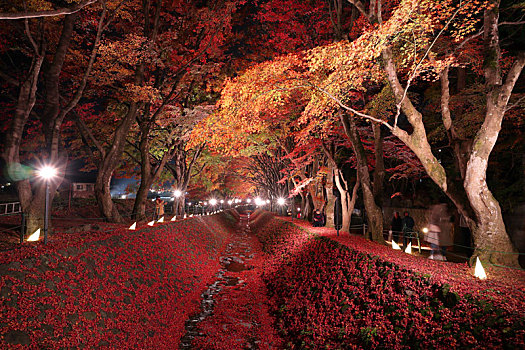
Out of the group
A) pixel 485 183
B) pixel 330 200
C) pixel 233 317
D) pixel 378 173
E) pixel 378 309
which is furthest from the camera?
pixel 330 200

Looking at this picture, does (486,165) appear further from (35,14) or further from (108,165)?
(108,165)

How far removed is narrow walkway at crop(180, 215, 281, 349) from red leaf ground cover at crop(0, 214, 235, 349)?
513 mm

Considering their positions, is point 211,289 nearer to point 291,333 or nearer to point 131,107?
point 291,333

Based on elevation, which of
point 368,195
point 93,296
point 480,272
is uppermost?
point 368,195

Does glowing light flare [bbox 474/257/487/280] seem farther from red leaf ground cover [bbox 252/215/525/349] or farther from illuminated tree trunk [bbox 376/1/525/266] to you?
illuminated tree trunk [bbox 376/1/525/266]

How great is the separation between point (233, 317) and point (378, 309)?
16.3 feet

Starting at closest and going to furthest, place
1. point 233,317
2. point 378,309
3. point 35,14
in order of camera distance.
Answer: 1. point 35,14
2. point 378,309
3. point 233,317

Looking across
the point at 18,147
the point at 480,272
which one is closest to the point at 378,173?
the point at 480,272

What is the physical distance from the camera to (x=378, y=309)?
19.1ft

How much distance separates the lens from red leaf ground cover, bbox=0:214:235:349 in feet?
15.3

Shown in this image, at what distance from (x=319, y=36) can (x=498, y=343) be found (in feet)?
55.3

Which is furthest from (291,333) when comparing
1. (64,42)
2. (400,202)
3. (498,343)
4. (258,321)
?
(400,202)

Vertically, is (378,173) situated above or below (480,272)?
above

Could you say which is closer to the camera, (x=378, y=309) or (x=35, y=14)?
(x=35, y=14)
